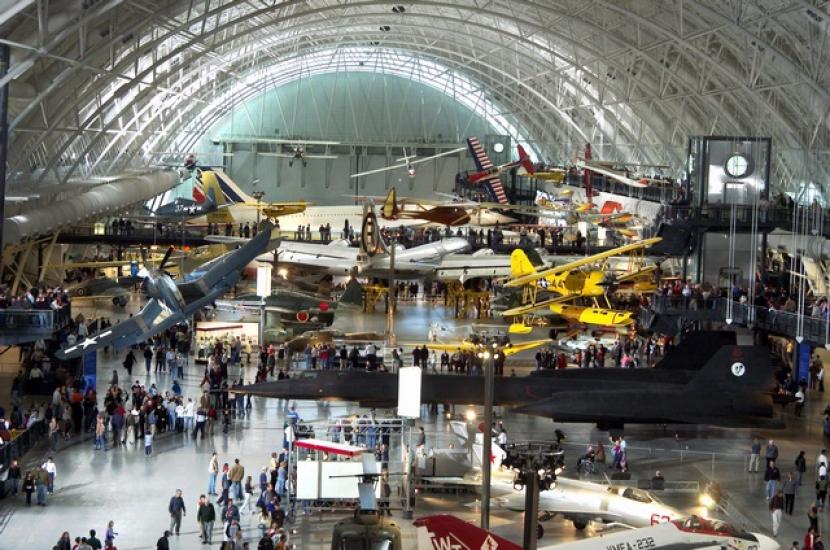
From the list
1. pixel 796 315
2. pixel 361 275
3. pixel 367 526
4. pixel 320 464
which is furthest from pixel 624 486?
pixel 361 275

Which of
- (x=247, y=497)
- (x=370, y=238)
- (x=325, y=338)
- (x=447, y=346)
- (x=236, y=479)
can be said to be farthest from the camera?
(x=370, y=238)

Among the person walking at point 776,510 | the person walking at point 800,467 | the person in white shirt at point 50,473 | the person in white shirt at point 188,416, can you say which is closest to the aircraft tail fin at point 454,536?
the person walking at point 776,510

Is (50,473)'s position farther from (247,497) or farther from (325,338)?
(325,338)

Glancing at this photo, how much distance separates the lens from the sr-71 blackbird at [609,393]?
2786cm

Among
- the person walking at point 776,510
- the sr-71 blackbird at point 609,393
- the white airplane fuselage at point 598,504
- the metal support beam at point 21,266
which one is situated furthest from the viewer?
the metal support beam at point 21,266

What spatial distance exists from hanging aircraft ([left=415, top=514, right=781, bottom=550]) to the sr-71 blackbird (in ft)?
28.3

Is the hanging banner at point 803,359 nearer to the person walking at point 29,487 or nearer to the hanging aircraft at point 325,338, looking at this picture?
the hanging aircraft at point 325,338

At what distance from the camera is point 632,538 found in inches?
704

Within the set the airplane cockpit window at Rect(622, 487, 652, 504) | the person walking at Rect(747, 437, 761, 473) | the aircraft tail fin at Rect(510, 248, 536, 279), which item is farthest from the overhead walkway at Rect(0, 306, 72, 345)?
the aircraft tail fin at Rect(510, 248, 536, 279)

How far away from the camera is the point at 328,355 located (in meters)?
36.4

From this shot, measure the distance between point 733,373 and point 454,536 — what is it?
524 inches

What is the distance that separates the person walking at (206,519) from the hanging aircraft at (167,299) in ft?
33.5

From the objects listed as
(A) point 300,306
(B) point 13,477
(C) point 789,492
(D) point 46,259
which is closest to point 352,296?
(A) point 300,306

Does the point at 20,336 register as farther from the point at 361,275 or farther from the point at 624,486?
the point at 361,275
